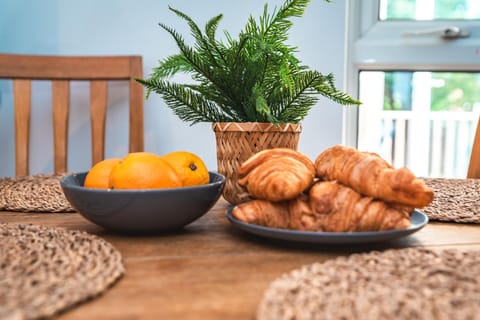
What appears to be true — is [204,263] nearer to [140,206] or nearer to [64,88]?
[140,206]

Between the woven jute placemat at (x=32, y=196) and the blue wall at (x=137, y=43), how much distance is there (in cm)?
81

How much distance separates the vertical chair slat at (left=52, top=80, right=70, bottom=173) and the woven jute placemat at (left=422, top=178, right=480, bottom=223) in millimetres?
1117

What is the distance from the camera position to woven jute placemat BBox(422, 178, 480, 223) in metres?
0.74

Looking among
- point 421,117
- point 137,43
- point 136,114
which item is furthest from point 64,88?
point 421,117

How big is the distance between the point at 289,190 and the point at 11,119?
167 centimetres

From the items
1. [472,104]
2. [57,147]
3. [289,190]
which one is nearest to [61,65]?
[57,147]

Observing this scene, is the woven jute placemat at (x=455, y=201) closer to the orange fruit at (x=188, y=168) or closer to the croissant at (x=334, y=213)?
the croissant at (x=334, y=213)


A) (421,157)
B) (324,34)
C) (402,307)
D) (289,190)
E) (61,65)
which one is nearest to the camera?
(402,307)

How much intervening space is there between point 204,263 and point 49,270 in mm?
146

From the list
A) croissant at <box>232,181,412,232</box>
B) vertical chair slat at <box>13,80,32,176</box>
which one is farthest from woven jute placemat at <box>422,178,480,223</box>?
vertical chair slat at <box>13,80,32,176</box>

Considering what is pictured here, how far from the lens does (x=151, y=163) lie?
62 cm

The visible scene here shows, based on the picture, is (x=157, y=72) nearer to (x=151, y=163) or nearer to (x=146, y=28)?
(x=151, y=163)

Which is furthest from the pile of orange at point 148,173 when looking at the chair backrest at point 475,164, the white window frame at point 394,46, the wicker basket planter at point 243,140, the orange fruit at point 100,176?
the white window frame at point 394,46

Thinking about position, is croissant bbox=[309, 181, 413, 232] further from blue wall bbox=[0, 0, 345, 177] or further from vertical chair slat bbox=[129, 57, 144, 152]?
blue wall bbox=[0, 0, 345, 177]
